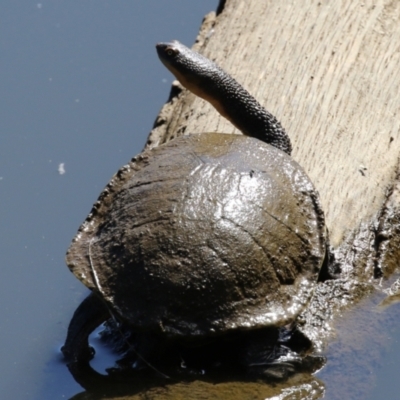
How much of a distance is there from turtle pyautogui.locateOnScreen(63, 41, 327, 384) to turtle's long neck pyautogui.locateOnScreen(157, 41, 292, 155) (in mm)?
436

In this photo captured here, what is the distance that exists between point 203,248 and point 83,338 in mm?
734

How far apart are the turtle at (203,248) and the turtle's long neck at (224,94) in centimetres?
44

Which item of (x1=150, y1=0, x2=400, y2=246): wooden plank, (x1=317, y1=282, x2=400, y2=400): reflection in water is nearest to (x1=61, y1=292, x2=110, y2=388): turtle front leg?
(x1=317, y1=282, x2=400, y2=400): reflection in water

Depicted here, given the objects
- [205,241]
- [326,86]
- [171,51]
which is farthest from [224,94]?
[205,241]

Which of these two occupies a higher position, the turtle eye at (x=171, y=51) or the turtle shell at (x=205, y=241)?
the turtle eye at (x=171, y=51)

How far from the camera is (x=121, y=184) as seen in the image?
11.7 feet

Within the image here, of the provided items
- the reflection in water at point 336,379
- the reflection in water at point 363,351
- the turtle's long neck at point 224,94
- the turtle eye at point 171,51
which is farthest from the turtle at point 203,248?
the turtle eye at point 171,51

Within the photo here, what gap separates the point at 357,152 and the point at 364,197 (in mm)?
288

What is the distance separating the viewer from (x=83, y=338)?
11.5 feet

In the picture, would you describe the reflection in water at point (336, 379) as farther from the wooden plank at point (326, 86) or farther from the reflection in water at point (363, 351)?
the wooden plank at point (326, 86)

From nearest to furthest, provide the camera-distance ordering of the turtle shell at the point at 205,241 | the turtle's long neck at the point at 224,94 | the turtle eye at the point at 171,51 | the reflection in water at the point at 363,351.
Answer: the turtle shell at the point at 205,241
the reflection in water at the point at 363,351
the turtle's long neck at the point at 224,94
the turtle eye at the point at 171,51

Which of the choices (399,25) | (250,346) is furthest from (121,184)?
(399,25)

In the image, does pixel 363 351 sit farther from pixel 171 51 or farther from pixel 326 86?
pixel 171 51

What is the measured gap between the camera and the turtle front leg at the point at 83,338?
3424mm
